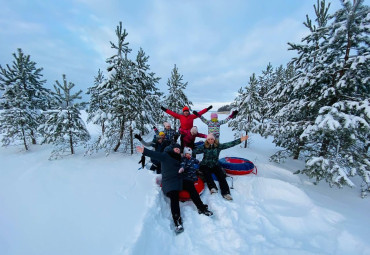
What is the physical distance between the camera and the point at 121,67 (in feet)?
25.7

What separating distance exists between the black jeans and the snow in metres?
0.30

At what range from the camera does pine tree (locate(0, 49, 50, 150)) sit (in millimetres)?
10164

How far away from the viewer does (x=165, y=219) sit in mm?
3611

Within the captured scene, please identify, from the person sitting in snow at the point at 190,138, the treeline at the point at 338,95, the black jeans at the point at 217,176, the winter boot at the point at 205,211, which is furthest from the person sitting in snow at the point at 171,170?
the treeline at the point at 338,95

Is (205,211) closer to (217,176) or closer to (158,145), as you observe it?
(217,176)

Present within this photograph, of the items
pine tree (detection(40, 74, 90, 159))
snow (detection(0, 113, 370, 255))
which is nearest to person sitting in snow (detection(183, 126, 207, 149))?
snow (detection(0, 113, 370, 255))

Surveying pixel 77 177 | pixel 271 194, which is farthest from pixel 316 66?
pixel 77 177

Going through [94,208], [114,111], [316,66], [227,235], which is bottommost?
[227,235]

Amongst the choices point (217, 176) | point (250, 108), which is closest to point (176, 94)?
point (250, 108)

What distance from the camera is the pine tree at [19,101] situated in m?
10.2

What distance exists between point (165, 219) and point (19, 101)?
1372 centimetres

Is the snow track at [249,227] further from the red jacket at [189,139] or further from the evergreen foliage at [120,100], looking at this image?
the evergreen foliage at [120,100]

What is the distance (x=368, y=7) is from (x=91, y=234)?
8724 millimetres

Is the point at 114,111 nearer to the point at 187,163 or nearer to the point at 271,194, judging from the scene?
the point at 187,163
